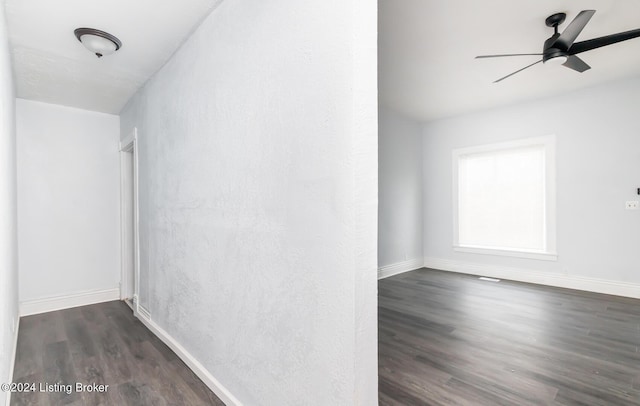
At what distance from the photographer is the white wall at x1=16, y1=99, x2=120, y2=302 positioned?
363 cm

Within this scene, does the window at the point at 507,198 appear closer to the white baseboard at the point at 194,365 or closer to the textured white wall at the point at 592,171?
the textured white wall at the point at 592,171

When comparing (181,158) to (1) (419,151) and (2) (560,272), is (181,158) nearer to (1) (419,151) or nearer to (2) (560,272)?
(1) (419,151)

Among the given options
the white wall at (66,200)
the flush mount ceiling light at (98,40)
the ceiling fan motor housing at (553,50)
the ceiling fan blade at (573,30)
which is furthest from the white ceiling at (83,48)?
the ceiling fan motor housing at (553,50)

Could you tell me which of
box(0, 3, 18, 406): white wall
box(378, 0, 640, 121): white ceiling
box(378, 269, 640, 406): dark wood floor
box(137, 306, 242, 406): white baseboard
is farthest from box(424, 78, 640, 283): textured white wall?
box(0, 3, 18, 406): white wall

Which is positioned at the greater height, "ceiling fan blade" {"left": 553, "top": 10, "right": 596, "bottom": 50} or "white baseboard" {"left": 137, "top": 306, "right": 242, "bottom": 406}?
"ceiling fan blade" {"left": 553, "top": 10, "right": 596, "bottom": 50}

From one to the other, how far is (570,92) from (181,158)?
5080 mm

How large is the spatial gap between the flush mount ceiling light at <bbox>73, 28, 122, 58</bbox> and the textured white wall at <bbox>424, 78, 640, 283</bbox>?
515cm

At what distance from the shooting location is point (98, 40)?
2303 mm

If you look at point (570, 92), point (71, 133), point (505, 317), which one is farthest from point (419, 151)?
point (71, 133)

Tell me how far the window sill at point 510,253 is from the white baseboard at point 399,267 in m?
0.70

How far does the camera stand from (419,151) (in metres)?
5.94

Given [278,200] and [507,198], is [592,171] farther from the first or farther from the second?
[278,200]

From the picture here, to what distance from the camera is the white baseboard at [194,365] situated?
1.93 metres

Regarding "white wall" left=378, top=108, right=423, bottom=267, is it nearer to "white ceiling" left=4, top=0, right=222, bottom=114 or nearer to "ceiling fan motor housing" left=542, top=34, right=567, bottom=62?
"ceiling fan motor housing" left=542, top=34, right=567, bottom=62
